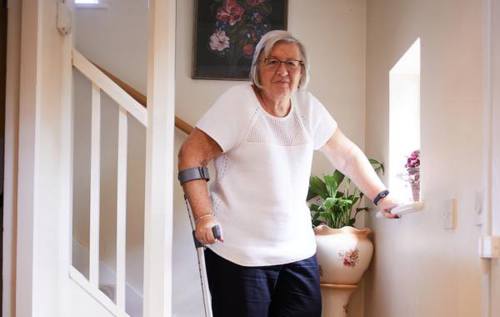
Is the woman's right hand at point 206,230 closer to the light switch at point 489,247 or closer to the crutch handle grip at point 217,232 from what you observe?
the crutch handle grip at point 217,232

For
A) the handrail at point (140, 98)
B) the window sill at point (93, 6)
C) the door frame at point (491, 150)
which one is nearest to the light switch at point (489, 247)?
the door frame at point (491, 150)

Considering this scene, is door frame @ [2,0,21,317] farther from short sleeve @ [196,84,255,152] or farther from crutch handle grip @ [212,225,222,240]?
crutch handle grip @ [212,225,222,240]

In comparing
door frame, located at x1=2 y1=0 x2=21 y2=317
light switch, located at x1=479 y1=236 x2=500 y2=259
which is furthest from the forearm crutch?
light switch, located at x1=479 y1=236 x2=500 y2=259

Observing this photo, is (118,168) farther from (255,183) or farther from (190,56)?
A: (190,56)

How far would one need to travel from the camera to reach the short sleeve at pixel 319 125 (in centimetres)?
223

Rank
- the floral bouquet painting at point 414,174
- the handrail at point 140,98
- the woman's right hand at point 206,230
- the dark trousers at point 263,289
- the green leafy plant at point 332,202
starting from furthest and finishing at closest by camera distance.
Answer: the handrail at point 140,98
the green leafy plant at point 332,202
the floral bouquet painting at point 414,174
the dark trousers at point 263,289
the woman's right hand at point 206,230

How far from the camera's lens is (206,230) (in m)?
1.93

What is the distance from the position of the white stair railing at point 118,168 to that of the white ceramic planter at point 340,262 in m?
0.92

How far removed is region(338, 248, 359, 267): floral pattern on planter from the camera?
2893mm

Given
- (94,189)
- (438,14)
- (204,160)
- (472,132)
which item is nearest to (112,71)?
(94,189)

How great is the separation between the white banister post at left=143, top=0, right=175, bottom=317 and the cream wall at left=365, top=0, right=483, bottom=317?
86 cm

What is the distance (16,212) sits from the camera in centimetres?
231

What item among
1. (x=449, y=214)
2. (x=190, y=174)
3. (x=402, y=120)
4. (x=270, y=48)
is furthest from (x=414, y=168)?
(x=190, y=174)

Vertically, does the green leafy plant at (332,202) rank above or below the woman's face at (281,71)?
below
